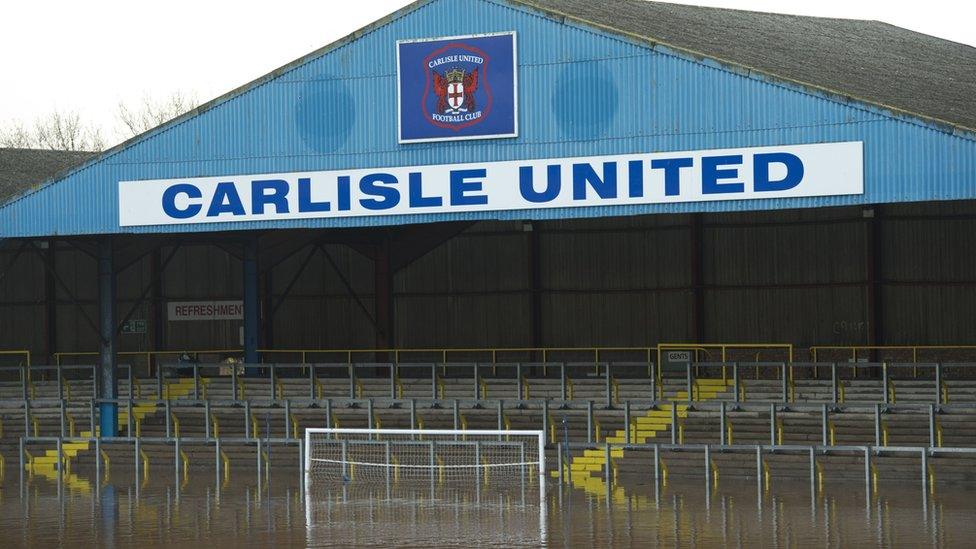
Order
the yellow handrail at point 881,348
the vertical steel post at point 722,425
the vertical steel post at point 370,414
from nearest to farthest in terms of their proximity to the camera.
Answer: the vertical steel post at point 722,425 < the vertical steel post at point 370,414 < the yellow handrail at point 881,348

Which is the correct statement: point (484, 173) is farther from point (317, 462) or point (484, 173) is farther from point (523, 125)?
point (317, 462)

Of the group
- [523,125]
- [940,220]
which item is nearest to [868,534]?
[523,125]

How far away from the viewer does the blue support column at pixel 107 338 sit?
143 ft

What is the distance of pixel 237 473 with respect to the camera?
1513 inches

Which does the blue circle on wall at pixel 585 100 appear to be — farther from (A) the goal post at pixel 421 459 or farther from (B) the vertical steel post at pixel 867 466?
(B) the vertical steel post at pixel 867 466

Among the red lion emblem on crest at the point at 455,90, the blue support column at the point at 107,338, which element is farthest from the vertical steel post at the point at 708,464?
the blue support column at the point at 107,338

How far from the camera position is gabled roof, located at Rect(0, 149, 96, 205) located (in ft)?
199

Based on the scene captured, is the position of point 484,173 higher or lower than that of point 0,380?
higher

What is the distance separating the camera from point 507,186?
1497 inches

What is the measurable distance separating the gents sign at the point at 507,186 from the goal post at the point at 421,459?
550 cm

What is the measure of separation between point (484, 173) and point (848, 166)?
8.68 metres

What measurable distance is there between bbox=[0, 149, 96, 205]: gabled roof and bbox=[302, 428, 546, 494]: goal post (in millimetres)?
24552

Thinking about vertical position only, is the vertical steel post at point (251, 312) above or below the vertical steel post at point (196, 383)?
above

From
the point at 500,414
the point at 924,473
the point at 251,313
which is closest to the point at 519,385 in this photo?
the point at 500,414
